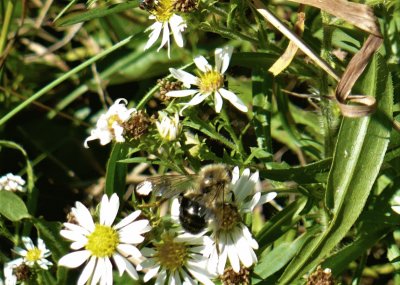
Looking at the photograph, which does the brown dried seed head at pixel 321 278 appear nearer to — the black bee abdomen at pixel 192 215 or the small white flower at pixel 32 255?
the black bee abdomen at pixel 192 215

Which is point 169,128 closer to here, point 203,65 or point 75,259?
point 203,65

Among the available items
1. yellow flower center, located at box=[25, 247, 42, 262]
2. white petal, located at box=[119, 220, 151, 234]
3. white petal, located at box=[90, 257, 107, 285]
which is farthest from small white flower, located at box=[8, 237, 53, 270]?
white petal, located at box=[119, 220, 151, 234]

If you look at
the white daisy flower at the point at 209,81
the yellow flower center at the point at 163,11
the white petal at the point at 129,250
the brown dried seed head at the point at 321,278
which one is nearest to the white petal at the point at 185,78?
the white daisy flower at the point at 209,81

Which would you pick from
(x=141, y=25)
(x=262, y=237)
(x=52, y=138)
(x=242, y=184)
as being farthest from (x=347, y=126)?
(x=52, y=138)

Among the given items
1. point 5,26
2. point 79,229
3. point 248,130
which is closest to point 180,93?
point 79,229

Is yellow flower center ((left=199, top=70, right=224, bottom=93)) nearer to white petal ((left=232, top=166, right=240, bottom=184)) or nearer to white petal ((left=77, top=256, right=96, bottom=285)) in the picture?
white petal ((left=232, top=166, right=240, bottom=184))

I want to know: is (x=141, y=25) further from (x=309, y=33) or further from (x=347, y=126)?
(x=347, y=126)
